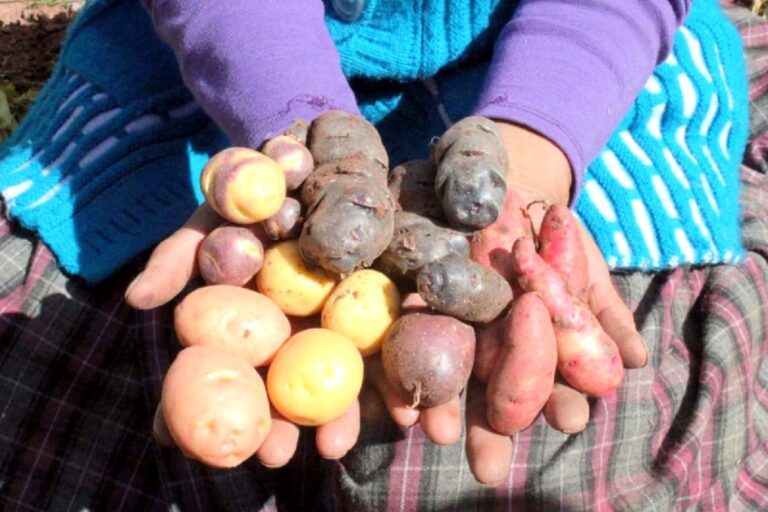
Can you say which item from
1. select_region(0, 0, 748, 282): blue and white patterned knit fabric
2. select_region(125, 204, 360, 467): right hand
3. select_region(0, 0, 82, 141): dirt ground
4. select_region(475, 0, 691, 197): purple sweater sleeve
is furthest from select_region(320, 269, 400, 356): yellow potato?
select_region(0, 0, 82, 141): dirt ground

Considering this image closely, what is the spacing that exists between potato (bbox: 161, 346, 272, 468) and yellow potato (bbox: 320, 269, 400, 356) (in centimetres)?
19

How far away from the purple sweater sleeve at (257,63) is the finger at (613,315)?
2.11 feet

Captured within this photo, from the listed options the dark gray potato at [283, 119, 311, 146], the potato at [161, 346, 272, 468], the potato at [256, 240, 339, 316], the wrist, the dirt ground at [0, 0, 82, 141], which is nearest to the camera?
the potato at [161, 346, 272, 468]

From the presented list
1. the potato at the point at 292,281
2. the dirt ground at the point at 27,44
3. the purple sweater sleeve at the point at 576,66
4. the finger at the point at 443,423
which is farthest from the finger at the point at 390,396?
the dirt ground at the point at 27,44

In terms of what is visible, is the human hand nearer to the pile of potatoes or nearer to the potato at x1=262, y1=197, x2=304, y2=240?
the pile of potatoes

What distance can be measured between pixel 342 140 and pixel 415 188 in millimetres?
162

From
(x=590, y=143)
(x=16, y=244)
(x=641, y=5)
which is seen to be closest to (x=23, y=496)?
(x=16, y=244)

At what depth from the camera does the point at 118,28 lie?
2.34 metres

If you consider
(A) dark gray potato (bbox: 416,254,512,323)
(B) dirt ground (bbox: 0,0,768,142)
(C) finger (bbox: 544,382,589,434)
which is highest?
(A) dark gray potato (bbox: 416,254,512,323)

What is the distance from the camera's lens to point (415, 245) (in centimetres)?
145

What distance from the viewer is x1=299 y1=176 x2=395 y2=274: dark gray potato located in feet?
4.55

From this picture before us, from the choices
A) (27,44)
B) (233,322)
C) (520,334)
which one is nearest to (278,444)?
(233,322)

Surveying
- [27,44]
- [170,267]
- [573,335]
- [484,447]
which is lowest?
[27,44]

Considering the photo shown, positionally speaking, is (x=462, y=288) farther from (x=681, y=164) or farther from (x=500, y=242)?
(x=681, y=164)
